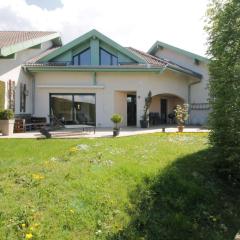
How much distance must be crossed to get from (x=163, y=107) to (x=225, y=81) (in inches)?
757

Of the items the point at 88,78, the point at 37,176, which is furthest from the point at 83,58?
the point at 37,176

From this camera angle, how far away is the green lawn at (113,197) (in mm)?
5848

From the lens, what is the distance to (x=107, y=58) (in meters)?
22.8

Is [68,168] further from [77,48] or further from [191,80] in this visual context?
[191,80]

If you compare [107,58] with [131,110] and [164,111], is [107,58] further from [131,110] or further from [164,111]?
[164,111]

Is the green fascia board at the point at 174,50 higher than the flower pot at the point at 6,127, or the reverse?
the green fascia board at the point at 174,50

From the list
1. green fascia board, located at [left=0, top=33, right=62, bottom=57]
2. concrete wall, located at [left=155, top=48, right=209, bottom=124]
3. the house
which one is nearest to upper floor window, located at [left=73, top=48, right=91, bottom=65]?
the house

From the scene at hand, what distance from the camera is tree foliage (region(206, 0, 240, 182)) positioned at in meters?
8.53

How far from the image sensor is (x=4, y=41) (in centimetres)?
1889

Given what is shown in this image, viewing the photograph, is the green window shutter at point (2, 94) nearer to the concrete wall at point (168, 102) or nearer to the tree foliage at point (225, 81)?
the tree foliage at point (225, 81)

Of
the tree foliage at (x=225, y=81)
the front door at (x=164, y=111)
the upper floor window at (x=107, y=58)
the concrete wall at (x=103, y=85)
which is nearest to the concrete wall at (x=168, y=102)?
the front door at (x=164, y=111)

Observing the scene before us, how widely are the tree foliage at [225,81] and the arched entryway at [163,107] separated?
54.3ft

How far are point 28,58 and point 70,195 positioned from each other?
1671cm

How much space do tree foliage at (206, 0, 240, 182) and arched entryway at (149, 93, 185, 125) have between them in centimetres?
1655
